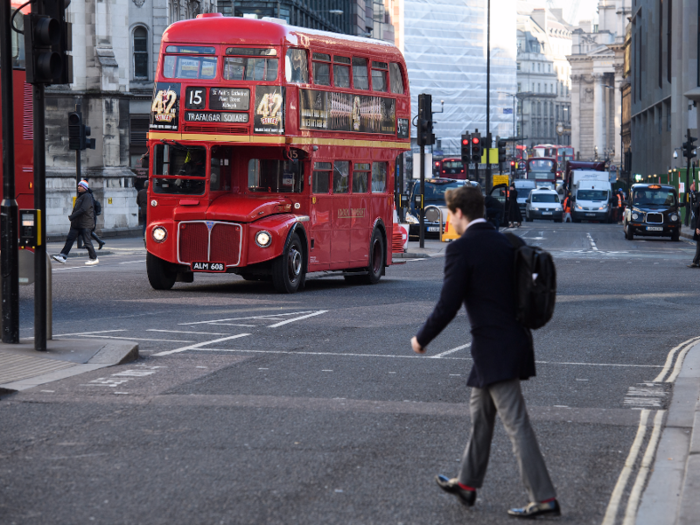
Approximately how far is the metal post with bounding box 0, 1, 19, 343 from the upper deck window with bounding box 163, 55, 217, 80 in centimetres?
731

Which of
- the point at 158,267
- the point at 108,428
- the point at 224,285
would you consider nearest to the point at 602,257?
the point at 224,285

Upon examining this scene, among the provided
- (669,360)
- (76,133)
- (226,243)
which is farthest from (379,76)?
(76,133)

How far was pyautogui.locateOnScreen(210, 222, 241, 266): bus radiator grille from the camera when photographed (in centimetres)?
1727

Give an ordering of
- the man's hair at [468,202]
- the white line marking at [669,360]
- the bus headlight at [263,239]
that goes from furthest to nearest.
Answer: the bus headlight at [263,239] → the white line marking at [669,360] → the man's hair at [468,202]

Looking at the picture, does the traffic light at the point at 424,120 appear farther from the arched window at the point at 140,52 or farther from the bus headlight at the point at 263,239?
the arched window at the point at 140,52

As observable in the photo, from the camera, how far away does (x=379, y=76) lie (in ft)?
68.1

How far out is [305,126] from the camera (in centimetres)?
1823

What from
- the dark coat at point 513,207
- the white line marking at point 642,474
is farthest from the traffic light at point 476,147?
the white line marking at point 642,474

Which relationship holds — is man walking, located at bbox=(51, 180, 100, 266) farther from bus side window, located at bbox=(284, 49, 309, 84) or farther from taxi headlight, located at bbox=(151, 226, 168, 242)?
bus side window, located at bbox=(284, 49, 309, 84)

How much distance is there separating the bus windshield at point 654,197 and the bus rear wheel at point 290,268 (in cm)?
2830

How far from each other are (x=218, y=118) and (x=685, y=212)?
4475cm

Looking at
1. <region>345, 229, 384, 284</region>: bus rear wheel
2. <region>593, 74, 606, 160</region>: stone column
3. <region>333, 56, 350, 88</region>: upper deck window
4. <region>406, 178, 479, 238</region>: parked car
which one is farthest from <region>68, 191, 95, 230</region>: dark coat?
<region>593, 74, 606, 160</region>: stone column

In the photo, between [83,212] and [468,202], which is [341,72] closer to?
[83,212]

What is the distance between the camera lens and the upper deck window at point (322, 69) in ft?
61.3
